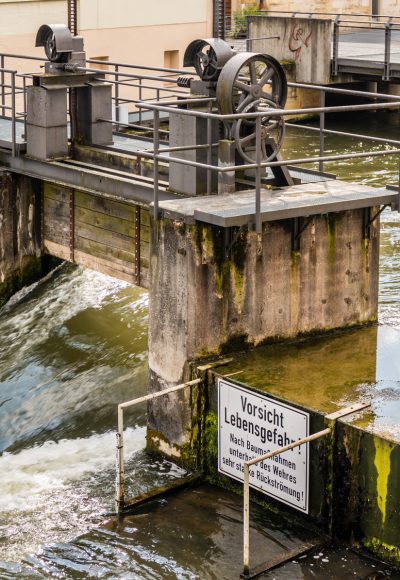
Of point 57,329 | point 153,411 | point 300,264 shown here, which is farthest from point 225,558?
point 57,329

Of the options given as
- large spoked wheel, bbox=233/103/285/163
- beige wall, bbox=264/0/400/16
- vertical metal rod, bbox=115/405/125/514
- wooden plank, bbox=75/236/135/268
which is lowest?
vertical metal rod, bbox=115/405/125/514

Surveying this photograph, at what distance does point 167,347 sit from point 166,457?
3.51 ft

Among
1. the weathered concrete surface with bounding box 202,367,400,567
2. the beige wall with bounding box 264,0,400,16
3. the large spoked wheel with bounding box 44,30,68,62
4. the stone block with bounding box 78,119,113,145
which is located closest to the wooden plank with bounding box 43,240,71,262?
the stone block with bounding box 78,119,113,145

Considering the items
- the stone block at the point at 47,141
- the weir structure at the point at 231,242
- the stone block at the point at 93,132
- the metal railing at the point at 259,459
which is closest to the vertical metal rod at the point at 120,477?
the weir structure at the point at 231,242

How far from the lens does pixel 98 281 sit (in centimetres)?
1738

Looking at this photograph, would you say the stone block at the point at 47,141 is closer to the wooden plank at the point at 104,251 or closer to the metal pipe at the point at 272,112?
the wooden plank at the point at 104,251

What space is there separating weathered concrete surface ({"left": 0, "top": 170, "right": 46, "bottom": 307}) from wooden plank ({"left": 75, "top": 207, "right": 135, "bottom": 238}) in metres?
1.06

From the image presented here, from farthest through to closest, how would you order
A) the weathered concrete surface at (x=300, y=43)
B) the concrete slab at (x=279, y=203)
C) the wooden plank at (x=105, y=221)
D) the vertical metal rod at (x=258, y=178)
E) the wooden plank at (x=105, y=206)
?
the weathered concrete surface at (x=300, y=43) → the wooden plank at (x=105, y=221) → the wooden plank at (x=105, y=206) → the concrete slab at (x=279, y=203) → the vertical metal rod at (x=258, y=178)

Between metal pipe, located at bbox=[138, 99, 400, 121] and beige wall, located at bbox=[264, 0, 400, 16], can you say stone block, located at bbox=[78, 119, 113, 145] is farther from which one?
beige wall, located at bbox=[264, 0, 400, 16]

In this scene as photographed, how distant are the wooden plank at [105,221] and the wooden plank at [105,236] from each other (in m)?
0.05

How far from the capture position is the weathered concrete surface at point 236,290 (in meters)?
11.6

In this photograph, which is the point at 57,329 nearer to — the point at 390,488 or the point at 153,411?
the point at 153,411

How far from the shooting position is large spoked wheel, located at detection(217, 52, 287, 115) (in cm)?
1195

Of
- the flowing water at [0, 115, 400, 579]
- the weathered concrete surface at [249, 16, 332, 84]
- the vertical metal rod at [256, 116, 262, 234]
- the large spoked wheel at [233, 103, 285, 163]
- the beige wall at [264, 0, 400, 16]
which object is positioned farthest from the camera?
the beige wall at [264, 0, 400, 16]
